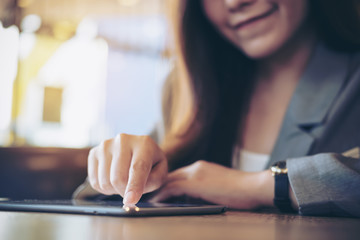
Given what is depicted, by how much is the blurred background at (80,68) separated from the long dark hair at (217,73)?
3617 millimetres

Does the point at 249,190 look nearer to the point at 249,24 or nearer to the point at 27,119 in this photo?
the point at 249,24

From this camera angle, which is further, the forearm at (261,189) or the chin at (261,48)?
the chin at (261,48)

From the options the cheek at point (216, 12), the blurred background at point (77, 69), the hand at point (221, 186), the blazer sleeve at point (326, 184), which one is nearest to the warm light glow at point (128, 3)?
the blurred background at point (77, 69)

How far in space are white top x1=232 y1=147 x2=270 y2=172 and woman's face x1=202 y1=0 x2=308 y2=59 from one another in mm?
242

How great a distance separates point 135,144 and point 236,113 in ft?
1.86

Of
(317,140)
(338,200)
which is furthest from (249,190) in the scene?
(317,140)

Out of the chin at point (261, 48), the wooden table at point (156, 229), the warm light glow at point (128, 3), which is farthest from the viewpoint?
the warm light glow at point (128, 3)

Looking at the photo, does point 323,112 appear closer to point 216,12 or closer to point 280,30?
point 280,30

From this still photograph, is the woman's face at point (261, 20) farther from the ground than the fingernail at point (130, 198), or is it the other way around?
the woman's face at point (261, 20)

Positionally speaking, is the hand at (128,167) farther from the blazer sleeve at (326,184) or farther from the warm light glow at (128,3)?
the warm light glow at (128,3)

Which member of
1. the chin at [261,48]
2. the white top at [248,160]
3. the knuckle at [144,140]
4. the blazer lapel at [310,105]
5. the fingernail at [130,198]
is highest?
the chin at [261,48]

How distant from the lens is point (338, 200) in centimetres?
49

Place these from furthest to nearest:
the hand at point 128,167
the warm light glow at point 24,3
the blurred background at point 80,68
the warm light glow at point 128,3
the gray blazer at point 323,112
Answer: the warm light glow at point 128,3, the blurred background at point 80,68, the warm light glow at point 24,3, the gray blazer at point 323,112, the hand at point 128,167

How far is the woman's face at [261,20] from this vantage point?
0.90 m
